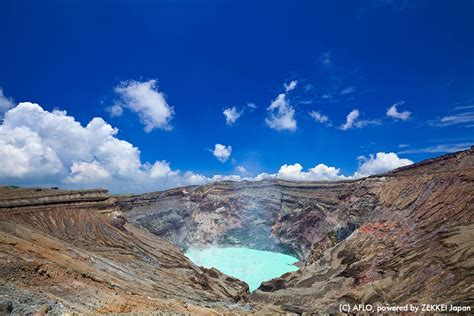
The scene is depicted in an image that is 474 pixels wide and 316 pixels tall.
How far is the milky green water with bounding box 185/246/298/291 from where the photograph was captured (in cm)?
5547

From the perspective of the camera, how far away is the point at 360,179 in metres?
71.8

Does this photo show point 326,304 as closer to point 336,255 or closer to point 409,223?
point 336,255

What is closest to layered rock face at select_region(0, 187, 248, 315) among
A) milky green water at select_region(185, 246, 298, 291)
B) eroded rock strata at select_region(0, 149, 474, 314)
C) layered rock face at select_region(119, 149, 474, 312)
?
eroded rock strata at select_region(0, 149, 474, 314)

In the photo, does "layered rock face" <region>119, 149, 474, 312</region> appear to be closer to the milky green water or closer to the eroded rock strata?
the eroded rock strata

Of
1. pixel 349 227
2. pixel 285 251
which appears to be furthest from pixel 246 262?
pixel 349 227

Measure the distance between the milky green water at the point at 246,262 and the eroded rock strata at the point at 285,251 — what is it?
4238 mm

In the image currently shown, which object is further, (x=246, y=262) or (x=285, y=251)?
(x=285, y=251)

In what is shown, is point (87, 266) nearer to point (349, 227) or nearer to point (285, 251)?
point (349, 227)

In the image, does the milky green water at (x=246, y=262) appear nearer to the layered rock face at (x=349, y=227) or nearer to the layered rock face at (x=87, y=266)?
the layered rock face at (x=349, y=227)

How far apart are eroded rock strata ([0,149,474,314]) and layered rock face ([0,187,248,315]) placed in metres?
0.11

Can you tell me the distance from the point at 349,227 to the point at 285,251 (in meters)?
25.4

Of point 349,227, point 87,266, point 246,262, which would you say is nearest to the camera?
point 87,266

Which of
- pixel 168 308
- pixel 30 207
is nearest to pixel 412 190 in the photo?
pixel 168 308

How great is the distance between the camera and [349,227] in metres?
52.2
